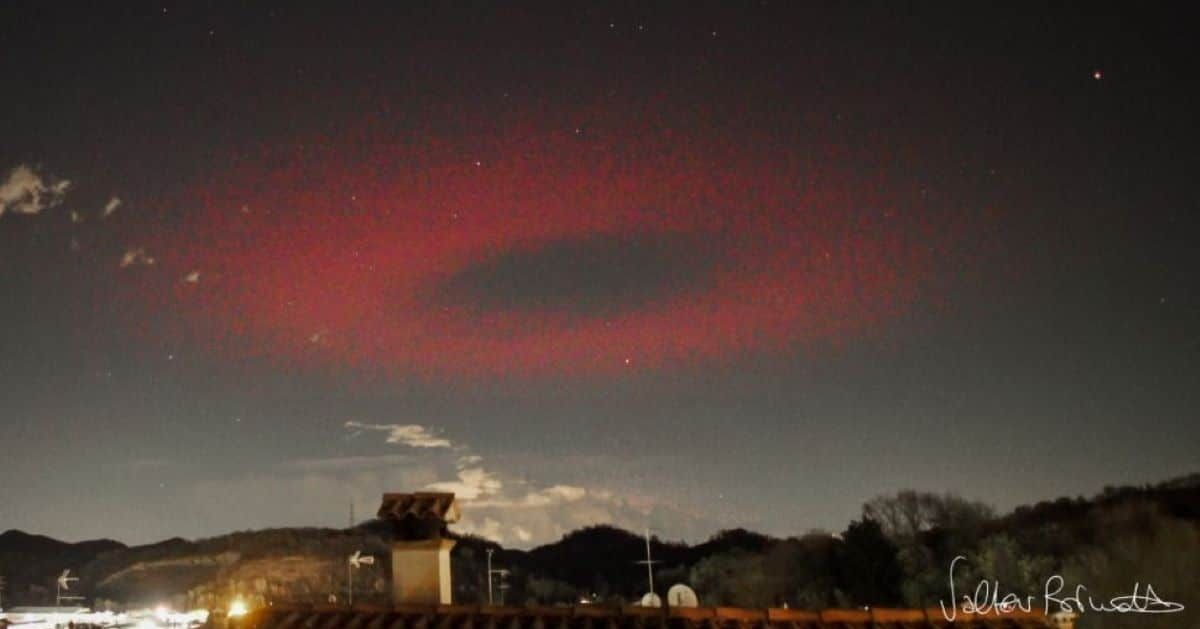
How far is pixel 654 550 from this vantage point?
65.1m

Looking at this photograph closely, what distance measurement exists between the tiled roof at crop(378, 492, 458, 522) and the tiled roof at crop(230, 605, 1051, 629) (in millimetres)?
1227

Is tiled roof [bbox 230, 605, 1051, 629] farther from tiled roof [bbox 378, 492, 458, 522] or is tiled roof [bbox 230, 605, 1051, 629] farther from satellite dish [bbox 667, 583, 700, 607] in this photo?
satellite dish [bbox 667, 583, 700, 607]

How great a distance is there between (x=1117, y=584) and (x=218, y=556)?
57.1 meters

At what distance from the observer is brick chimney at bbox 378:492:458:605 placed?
10.5 meters

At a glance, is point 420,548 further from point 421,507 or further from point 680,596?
point 680,596

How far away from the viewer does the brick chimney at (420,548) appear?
412 inches

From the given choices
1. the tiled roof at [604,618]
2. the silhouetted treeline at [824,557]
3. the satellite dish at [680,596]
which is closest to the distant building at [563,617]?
the tiled roof at [604,618]

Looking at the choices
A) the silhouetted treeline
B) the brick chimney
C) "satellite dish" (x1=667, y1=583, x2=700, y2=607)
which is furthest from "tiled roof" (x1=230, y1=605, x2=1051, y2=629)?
the silhouetted treeline

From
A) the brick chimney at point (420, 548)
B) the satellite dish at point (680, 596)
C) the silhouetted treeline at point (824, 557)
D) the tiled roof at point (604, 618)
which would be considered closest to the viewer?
the tiled roof at point (604, 618)

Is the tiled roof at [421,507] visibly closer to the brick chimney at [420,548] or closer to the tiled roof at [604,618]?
the brick chimney at [420,548]

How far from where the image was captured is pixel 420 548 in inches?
415

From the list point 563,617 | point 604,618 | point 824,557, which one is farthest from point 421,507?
point 824,557

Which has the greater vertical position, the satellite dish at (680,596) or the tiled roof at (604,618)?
the tiled roof at (604,618)

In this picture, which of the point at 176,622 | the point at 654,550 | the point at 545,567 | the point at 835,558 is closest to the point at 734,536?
the point at 654,550
